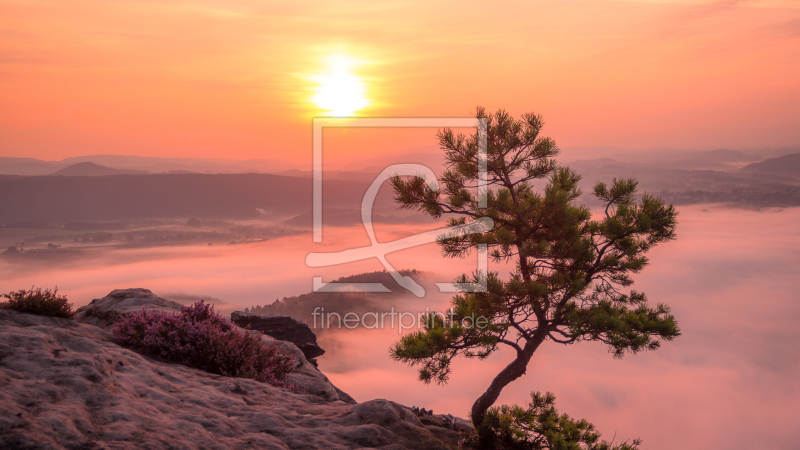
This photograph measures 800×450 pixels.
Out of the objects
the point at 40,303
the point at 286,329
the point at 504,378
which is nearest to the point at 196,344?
the point at 40,303

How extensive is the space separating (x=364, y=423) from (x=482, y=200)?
4.91 m

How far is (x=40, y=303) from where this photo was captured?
9.24 meters

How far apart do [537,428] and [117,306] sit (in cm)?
1142

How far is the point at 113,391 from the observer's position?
7.03 metres

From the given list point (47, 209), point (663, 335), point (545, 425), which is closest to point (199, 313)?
point (545, 425)

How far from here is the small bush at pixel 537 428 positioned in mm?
9727

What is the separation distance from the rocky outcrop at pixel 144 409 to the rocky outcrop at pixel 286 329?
6505 millimetres

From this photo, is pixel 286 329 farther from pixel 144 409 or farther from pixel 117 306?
pixel 144 409

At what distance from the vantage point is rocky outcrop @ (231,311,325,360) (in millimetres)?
16453

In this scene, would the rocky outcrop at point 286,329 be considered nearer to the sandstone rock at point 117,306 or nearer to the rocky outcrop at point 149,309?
the rocky outcrop at point 149,309

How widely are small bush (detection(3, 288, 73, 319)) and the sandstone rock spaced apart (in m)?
3.04

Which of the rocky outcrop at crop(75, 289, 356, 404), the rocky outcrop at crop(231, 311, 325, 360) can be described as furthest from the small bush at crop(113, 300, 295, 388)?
the rocky outcrop at crop(231, 311, 325, 360)

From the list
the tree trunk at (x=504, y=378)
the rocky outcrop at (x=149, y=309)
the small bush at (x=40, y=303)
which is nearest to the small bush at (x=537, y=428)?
the tree trunk at (x=504, y=378)

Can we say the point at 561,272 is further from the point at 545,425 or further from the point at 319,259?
the point at 319,259
